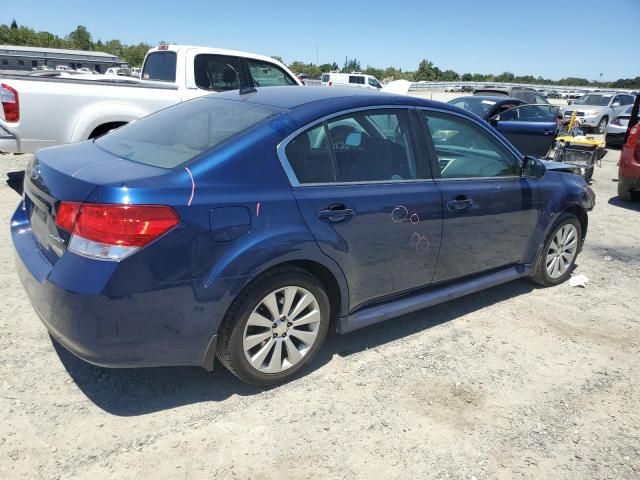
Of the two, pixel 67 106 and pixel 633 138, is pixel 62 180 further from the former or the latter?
pixel 633 138

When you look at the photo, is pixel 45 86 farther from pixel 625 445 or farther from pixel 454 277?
pixel 625 445

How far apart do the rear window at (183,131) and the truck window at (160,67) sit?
460cm

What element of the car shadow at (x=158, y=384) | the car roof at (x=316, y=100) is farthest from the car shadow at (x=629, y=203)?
the car shadow at (x=158, y=384)

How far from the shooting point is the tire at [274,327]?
8.96 feet

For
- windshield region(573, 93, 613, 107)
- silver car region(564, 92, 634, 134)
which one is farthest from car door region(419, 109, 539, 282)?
windshield region(573, 93, 613, 107)

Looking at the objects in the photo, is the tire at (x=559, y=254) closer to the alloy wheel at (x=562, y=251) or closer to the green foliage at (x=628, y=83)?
the alloy wheel at (x=562, y=251)

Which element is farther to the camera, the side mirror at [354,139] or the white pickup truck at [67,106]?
the white pickup truck at [67,106]

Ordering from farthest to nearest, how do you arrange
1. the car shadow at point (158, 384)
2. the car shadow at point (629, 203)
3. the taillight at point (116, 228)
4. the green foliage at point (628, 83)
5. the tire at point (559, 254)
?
the green foliage at point (628, 83)
the car shadow at point (629, 203)
the tire at point (559, 254)
the car shadow at point (158, 384)
the taillight at point (116, 228)

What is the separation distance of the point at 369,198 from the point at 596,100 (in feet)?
65.5

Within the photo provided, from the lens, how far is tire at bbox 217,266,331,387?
8.96 ft

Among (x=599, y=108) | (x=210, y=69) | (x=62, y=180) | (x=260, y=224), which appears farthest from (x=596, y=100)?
(x=62, y=180)

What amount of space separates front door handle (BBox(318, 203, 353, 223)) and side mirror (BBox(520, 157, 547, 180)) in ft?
6.23

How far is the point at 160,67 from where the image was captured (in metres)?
8.13

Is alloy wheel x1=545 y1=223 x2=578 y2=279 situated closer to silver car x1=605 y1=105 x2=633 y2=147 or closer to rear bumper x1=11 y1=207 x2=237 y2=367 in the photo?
rear bumper x1=11 y1=207 x2=237 y2=367
